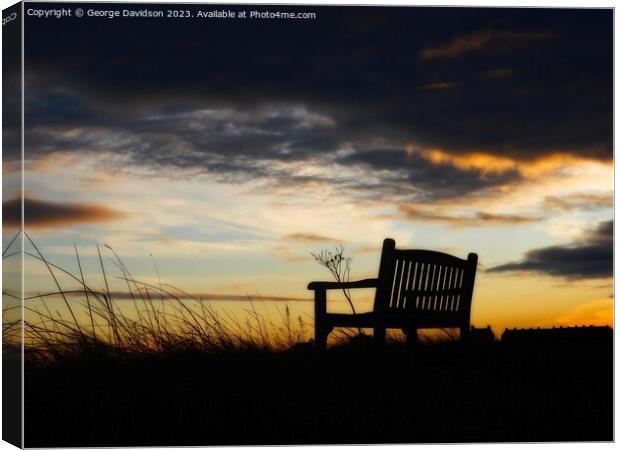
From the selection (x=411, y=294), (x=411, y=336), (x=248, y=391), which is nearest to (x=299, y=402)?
(x=248, y=391)

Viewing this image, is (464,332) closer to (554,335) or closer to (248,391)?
(554,335)

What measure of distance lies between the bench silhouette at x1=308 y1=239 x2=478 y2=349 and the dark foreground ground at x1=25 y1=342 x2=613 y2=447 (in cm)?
38

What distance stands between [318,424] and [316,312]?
3.71 feet

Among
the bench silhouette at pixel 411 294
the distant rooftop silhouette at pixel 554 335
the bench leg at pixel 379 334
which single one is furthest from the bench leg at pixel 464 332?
the bench leg at pixel 379 334

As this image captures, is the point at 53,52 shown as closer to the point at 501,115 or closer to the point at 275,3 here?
the point at 275,3

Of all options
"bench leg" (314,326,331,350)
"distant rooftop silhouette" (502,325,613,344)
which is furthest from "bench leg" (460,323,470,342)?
"bench leg" (314,326,331,350)

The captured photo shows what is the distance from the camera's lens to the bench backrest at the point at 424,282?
6844 millimetres

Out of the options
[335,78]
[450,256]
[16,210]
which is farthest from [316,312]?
[16,210]

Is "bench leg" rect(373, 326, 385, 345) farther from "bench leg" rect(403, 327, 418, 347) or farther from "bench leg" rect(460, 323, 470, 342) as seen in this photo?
"bench leg" rect(460, 323, 470, 342)

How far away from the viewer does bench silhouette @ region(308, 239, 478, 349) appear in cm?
671

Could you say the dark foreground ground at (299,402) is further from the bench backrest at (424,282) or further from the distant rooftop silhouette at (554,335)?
the bench backrest at (424,282)

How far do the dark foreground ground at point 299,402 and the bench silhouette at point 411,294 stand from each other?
0.38 meters

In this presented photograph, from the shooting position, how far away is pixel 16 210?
18.8 ft

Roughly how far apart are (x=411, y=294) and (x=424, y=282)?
134 millimetres
